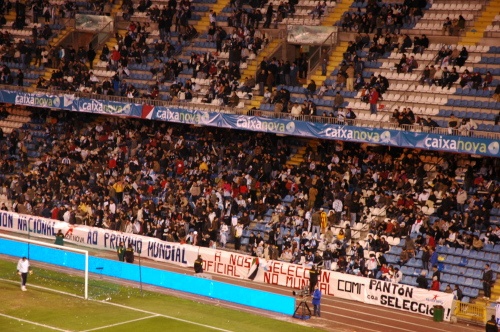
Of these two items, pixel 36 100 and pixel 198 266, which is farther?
pixel 36 100

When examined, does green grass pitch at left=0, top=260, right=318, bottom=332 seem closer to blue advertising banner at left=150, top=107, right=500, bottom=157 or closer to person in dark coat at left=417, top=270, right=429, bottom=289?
person in dark coat at left=417, top=270, right=429, bottom=289

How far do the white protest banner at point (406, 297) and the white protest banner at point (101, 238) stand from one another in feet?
27.3

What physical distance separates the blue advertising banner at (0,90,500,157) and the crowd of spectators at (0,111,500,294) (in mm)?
2083

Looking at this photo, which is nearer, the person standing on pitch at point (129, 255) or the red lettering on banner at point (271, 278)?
the red lettering on banner at point (271, 278)

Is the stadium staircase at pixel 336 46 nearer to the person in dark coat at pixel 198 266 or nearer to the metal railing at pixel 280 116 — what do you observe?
the metal railing at pixel 280 116

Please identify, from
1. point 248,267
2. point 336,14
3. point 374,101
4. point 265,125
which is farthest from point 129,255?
point 336,14

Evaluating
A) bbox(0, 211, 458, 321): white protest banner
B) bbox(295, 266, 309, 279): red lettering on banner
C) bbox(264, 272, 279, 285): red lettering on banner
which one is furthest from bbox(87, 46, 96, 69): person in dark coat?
bbox(295, 266, 309, 279): red lettering on banner

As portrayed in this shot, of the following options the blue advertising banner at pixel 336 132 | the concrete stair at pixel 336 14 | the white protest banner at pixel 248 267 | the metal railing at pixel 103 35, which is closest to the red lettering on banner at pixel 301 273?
the white protest banner at pixel 248 267

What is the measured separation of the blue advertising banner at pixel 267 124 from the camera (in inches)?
1345

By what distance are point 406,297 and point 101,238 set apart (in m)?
14.9

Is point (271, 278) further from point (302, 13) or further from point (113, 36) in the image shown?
point (113, 36)

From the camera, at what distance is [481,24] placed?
133 ft

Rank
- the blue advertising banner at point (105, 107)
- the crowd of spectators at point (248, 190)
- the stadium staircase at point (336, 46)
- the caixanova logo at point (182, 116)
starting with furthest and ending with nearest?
the blue advertising banner at point (105, 107) < the stadium staircase at point (336, 46) < the caixanova logo at point (182, 116) < the crowd of spectators at point (248, 190)

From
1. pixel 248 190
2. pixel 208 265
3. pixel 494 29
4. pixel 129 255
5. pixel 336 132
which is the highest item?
pixel 494 29
